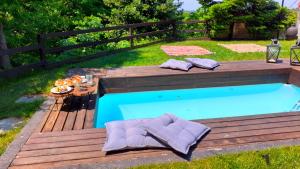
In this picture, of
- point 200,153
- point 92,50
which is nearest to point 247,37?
point 92,50

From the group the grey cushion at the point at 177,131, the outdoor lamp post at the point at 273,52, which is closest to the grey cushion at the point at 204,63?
the outdoor lamp post at the point at 273,52

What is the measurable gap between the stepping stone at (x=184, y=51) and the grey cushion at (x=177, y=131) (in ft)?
19.7

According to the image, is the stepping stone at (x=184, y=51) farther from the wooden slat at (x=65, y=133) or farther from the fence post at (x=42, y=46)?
the wooden slat at (x=65, y=133)

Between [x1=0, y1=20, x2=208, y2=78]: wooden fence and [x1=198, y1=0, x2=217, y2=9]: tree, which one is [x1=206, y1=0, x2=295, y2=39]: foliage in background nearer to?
[x1=0, y1=20, x2=208, y2=78]: wooden fence

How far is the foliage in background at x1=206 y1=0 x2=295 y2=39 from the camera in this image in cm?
1362

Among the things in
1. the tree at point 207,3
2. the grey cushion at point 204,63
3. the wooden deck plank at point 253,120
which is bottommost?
the wooden deck plank at point 253,120

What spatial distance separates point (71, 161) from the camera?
3.56 meters

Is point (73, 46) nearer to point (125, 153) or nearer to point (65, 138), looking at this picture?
point (65, 138)

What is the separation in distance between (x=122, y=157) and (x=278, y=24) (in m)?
12.7

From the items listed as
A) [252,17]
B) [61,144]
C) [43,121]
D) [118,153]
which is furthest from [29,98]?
[252,17]

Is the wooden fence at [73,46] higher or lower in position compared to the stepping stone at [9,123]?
higher

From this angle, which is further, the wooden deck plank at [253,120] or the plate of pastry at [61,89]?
the plate of pastry at [61,89]

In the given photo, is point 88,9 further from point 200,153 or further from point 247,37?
point 200,153

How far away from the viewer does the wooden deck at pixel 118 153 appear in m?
3.61
